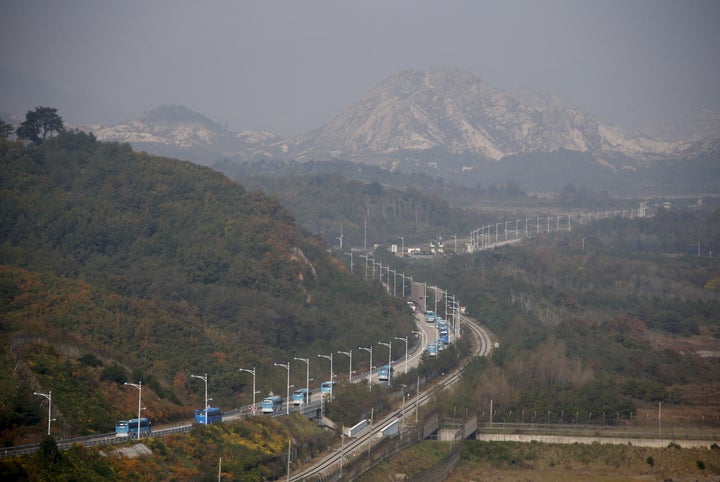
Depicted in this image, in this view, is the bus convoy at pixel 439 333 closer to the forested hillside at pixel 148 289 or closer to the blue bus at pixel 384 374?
the forested hillside at pixel 148 289

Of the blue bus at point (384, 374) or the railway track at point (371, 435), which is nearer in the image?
the railway track at point (371, 435)

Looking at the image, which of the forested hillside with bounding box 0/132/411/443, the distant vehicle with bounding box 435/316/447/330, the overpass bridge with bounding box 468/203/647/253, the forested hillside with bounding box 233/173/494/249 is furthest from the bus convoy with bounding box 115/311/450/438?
the forested hillside with bounding box 233/173/494/249

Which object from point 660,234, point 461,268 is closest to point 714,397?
point 461,268

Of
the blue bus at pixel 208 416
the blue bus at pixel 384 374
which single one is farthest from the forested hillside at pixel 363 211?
the blue bus at pixel 208 416

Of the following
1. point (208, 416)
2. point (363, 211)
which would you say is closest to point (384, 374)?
point (208, 416)

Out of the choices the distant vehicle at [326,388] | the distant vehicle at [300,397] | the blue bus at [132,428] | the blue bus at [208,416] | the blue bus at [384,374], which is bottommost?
the blue bus at [384,374]

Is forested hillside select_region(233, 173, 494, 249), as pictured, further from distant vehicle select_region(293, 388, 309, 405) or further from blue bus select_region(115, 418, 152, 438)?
blue bus select_region(115, 418, 152, 438)

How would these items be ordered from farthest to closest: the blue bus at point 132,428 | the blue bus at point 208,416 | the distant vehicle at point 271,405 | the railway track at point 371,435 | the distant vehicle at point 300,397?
the distant vehicle at point 300,397, the distant vehicle at point 271,405, the blue bus at point 208,416, the railway track at point 371,435, the blue bus at point 132,428

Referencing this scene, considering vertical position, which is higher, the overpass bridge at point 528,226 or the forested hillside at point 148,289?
the forested hillside at point 148,289
